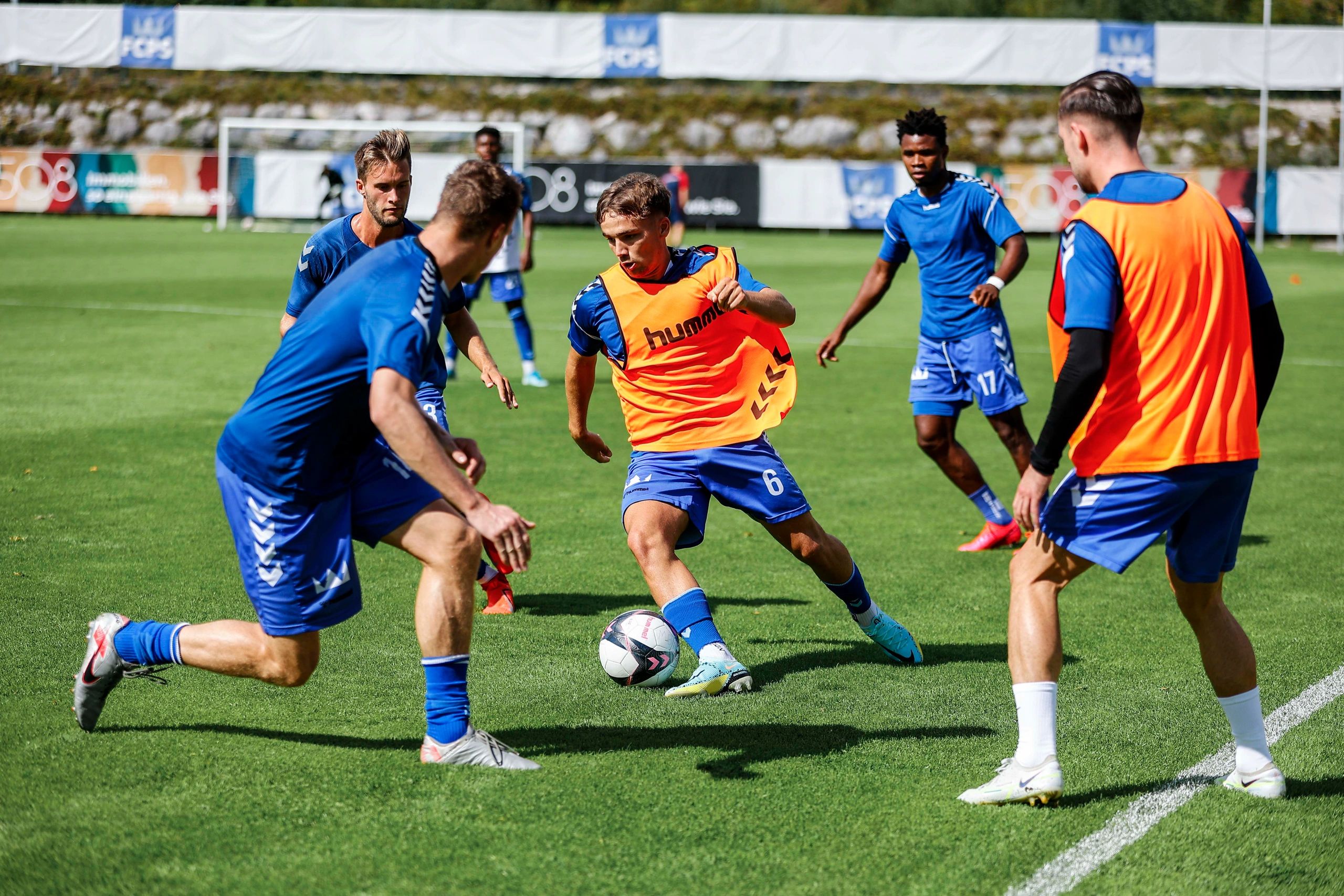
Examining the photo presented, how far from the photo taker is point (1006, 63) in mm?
41188

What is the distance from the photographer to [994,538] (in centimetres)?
795

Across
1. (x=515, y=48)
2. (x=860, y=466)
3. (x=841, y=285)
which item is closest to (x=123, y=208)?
(x=515, y=48)

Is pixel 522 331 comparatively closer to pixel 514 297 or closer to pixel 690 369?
pixel 514 297

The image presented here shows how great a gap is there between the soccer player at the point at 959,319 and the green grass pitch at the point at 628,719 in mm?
456

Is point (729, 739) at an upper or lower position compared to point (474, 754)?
lower

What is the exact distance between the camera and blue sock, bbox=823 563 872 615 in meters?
5.61

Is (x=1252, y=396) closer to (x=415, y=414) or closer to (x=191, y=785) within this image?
(x=415, y=414)

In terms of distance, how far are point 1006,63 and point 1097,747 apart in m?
39.5

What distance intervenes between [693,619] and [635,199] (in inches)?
63.1

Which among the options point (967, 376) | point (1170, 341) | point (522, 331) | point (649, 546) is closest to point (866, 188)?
point (522, 331)

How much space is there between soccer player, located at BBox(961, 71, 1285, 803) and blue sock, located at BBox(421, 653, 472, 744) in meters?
1.65

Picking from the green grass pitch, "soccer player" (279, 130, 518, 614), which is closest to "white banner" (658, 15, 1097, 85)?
the green grass pitch

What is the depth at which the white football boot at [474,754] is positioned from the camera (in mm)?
4375

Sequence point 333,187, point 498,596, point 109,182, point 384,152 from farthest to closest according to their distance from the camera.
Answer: point 109,182, point 333,187, point 498,596, point 384,152
